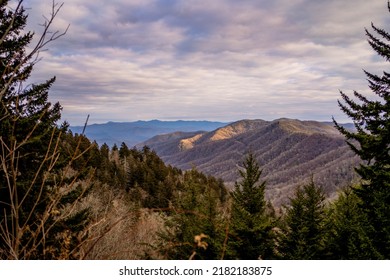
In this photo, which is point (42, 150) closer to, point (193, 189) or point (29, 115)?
point (29, 115)

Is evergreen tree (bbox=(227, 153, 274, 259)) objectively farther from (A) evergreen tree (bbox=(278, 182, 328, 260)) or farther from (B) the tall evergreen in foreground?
(B) the tall evergreen in foreground

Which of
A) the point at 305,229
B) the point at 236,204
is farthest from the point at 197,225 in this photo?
the point at 305,229

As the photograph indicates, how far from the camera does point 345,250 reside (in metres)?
12.6

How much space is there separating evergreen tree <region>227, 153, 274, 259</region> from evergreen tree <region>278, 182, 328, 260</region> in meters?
0.70

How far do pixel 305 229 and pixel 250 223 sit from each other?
2.24 meters

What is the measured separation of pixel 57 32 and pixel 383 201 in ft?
30.4

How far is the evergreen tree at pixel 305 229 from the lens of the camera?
1334cm

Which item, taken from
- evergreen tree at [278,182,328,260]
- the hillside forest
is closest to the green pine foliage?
the hillside forest

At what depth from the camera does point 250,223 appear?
508 inches

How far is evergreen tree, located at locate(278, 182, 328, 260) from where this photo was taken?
13.3 m

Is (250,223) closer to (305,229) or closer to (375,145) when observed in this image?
(305,229)

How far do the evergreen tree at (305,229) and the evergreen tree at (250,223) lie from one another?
698 mm

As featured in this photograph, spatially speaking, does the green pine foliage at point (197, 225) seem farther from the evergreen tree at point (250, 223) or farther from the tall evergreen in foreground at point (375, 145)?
the tall evergreen in foreground at point (375, 145)

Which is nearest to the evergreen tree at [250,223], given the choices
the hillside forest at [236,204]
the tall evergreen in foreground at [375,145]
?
the hillside forest at [236,204]
